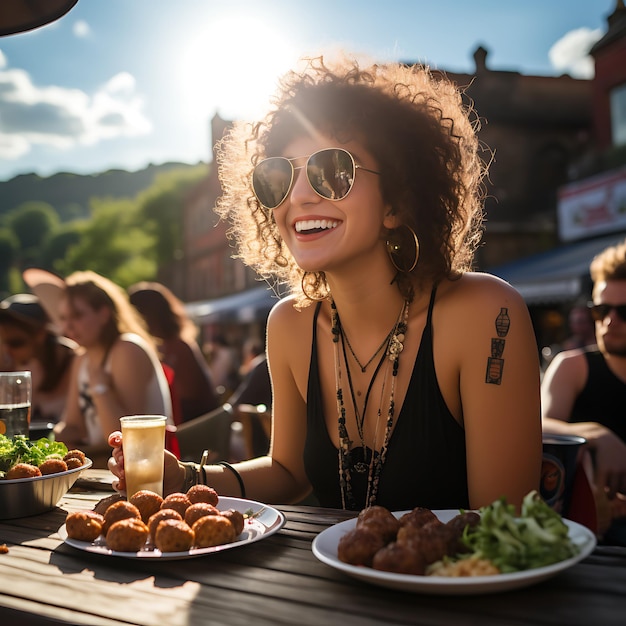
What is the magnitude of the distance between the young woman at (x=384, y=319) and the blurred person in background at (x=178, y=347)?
11.1 feet

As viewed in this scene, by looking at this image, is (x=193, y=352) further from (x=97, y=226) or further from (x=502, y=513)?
(x=97, y=226)

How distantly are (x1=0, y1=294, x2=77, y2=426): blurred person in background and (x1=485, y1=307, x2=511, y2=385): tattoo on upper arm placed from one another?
4.11 m

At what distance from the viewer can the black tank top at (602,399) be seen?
3.25 metres

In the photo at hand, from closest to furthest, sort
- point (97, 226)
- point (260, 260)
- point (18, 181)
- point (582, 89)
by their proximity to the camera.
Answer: point (260, 260), point (582, 89), point (97, 226), point (18, 181)

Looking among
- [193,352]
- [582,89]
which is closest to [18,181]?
[582,89]

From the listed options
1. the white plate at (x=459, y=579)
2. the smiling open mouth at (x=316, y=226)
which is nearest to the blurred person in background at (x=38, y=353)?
the smiling open mouth at (x=316, y=226)

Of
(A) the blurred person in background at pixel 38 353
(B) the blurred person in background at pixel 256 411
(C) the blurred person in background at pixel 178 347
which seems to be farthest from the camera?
(C) the blurred person in background at pixel 178 347

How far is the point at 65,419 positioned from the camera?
177 inches

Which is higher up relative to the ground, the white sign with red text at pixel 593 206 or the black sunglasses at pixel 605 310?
the white sign with red text at pixel 593 206

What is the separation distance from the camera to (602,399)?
329 centimetres

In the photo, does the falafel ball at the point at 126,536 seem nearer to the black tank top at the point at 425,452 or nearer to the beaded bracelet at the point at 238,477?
the beaded bracelet at the point at 238,477

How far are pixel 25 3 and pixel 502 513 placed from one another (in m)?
1.89

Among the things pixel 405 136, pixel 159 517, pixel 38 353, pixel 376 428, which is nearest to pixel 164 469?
pixel 159 517

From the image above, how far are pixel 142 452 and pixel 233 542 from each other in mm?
469
